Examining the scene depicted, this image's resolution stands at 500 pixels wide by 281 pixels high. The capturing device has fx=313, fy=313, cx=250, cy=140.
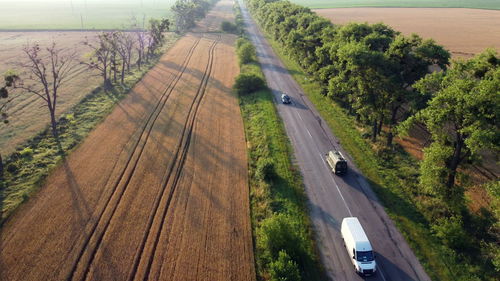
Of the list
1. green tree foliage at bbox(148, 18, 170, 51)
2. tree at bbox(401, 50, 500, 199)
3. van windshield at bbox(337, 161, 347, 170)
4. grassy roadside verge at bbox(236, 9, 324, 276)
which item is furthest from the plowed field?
green tree foliage at bbox(148, 18, 170, 51)

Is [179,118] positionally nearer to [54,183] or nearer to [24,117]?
[54,183]

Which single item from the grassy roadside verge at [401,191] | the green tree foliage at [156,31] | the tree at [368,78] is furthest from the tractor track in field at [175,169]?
the green tree foliage at [156,31]

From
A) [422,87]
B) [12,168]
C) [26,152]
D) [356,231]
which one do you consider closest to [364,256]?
[356,231]

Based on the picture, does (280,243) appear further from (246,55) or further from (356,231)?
(246,55)

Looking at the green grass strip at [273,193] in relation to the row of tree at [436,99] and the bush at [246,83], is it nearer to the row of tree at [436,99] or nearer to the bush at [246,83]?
→ the bush at [246,83]

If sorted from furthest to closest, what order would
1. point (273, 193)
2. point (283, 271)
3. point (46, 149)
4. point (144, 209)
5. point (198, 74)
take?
1. point (198, 74)
2. point (46, 149)
3. point (273, 193)
4. point (144, 209)
5. point (283, 271)

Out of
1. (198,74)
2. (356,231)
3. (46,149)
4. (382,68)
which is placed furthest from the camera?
(198,74)
